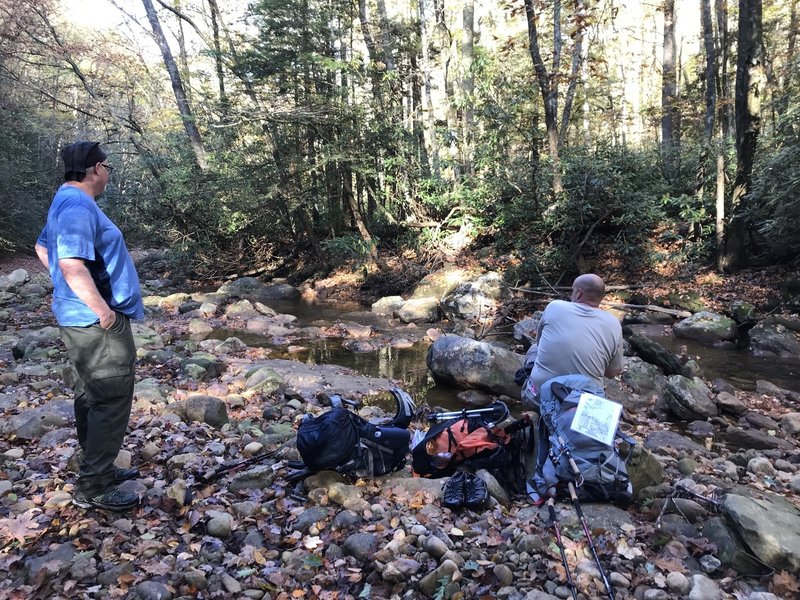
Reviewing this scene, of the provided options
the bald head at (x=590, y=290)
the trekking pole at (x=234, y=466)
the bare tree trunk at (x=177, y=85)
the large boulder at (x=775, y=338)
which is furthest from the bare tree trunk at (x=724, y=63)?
the bare tree trunk at (x=177, y=85)

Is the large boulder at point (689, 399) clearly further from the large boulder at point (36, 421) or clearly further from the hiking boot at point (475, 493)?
the large boulder at point (36, 421)

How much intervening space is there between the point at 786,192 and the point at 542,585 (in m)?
9.56

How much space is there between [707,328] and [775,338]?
107cm

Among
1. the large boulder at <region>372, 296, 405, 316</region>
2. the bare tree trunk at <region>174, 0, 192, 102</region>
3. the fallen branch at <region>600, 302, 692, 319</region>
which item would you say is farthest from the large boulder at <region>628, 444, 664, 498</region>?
the bare tree trunk at <region>174, 0, 192, 102</region>

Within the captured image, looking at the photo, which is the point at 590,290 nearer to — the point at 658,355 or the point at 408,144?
the point at 658,355

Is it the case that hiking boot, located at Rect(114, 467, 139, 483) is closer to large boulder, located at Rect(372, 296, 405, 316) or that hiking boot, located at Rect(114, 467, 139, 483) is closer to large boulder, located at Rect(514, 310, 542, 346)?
large boulder, located at Rect(514, 310, 542, 346)

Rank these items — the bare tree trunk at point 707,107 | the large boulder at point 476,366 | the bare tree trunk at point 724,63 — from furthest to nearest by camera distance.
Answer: the bare tree trunk at point 724,63
the bare tree trunk at point 707,107
the large boulder at point 476,366

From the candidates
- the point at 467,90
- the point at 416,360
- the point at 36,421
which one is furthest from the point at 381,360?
the point at 467,90

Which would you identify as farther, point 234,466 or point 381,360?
point 381,360

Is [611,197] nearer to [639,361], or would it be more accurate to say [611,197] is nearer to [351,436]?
[639,361]

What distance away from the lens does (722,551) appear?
8.72 ft

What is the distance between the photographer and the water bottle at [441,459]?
152 inches

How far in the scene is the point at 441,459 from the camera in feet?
12.6

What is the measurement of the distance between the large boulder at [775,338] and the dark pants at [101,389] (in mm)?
9358
